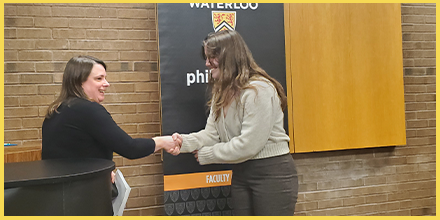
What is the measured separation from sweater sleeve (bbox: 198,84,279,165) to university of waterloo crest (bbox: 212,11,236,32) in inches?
43.2

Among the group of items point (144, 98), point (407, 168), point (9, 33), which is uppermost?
point (9, 33)

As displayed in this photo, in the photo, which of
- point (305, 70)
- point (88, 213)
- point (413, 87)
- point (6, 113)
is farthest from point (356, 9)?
point (6, 113)

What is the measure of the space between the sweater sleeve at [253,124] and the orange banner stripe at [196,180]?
97 centimetres

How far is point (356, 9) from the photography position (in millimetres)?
3143

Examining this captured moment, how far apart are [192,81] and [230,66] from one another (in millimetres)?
854

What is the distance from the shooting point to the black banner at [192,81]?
8.90ft

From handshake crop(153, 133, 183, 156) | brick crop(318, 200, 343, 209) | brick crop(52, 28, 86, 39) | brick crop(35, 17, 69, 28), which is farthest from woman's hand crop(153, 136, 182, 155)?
brick crop(318, 200, 343, 209)

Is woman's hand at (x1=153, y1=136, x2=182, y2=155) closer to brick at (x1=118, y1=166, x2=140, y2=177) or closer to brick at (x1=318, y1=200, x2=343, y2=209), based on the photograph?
brick at (x1=118, y1=166, x2=140, y2=177)

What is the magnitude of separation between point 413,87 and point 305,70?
1244 millimetres

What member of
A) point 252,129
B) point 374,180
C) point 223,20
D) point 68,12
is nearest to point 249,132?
point 252,129

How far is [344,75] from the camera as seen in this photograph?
10.2 ft

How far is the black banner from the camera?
2.71m

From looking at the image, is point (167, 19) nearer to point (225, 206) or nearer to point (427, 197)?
point (225, 206)

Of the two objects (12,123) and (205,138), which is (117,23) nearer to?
(12,123)
